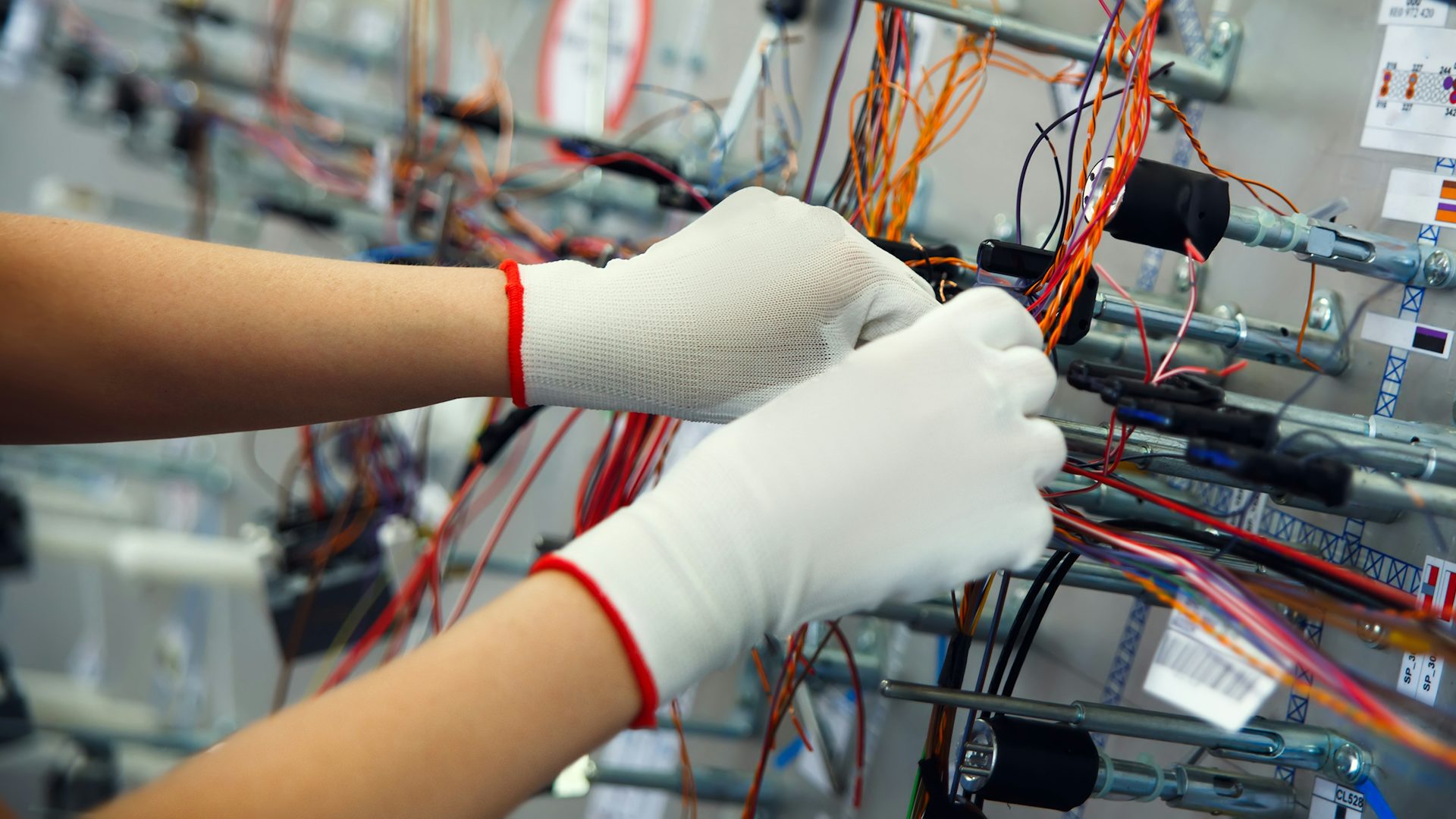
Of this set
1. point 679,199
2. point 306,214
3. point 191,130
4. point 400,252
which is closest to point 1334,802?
point 679,199

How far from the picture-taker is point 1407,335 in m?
0.68

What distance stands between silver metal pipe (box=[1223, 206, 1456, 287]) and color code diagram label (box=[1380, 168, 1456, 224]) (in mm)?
20

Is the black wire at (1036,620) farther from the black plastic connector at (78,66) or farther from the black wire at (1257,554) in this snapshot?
the black plastic connector at (78,66)

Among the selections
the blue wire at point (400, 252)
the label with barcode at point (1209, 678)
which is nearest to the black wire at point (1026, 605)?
the label with barcode at point (1209, 678)

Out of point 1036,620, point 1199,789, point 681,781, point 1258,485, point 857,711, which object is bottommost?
point 681,781

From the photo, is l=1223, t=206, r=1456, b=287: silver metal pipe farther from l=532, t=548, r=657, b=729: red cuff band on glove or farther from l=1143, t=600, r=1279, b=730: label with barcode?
l=532, t=548, r=657, b=729: red cuff band on glove

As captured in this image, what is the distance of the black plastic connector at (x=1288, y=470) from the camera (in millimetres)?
448

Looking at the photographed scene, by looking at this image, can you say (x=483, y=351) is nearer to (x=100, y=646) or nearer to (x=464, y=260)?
(x=464, y=260)

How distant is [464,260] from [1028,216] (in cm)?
63

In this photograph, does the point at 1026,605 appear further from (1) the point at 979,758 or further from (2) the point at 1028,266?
(2) the point at 1028,266

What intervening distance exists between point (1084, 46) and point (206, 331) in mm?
708

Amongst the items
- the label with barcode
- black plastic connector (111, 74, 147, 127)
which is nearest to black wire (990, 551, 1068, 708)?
the label with barcode

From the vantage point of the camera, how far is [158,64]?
92.8 inches

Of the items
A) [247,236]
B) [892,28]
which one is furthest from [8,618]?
[892,28]
